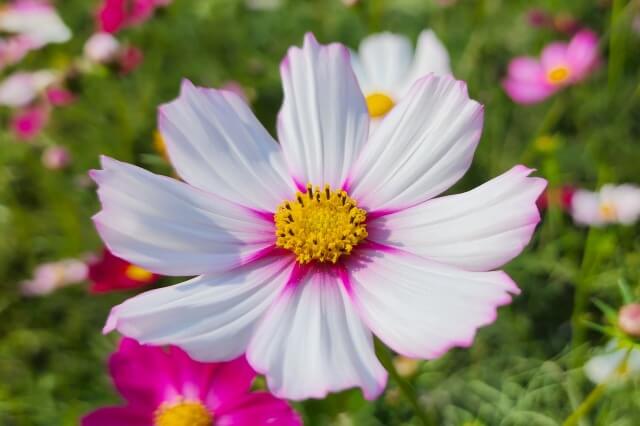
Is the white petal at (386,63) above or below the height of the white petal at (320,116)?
above

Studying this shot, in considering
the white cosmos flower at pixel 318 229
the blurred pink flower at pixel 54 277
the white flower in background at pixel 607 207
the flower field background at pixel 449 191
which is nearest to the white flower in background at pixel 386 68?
the flower field background at pixel 449 191

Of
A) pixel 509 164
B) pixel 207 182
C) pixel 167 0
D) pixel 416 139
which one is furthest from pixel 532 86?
pixel 207 182

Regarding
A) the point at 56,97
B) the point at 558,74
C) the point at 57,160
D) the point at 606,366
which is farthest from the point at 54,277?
the point at 558,74

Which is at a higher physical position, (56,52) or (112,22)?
(56,52)

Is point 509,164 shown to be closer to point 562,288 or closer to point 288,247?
point 562,288

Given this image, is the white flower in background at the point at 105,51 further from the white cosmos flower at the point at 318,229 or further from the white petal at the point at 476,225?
the white petal at the point at 476,225

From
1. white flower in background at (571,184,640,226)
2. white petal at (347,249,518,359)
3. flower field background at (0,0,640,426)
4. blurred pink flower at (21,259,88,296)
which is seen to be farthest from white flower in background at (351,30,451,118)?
blurred pink flower at (21,259,88,296)
